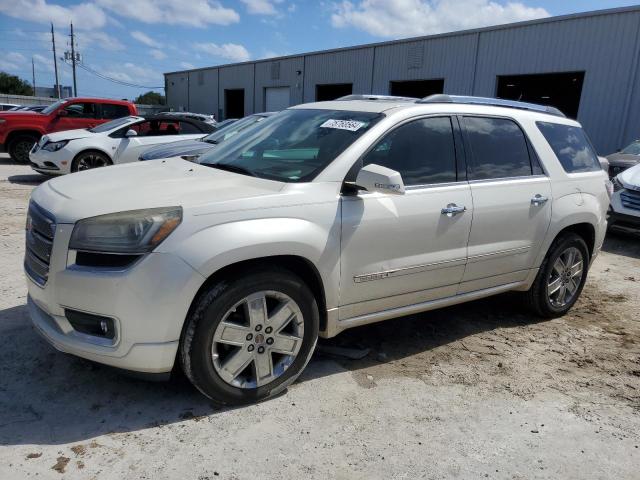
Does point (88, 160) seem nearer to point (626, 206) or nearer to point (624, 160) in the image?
point (626, 206)

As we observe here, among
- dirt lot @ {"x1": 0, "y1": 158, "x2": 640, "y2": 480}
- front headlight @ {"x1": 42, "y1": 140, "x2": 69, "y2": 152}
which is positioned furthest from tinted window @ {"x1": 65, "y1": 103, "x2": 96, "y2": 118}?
dirt lot @ {"x1": 0, "y1": 158, "x2": 640, "y2": 480}

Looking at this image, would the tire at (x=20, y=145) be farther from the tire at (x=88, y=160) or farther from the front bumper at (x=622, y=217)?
the front bumper at (x=622, y=217)

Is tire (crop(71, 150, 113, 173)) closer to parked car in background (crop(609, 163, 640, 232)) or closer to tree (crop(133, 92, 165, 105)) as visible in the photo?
parked car in background (crop(609, 163, 640, 232))

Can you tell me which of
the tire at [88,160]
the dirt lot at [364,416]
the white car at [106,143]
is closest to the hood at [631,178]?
the dirt lot at [364,416]

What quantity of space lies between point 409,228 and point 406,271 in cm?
29

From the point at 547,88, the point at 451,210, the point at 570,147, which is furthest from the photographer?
the point at 547,88

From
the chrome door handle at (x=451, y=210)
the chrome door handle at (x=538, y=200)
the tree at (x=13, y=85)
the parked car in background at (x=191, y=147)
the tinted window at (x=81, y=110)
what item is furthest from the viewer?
the tree at (x=13, y=85)

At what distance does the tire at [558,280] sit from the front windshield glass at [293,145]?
2.10m

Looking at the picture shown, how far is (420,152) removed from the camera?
352 cm

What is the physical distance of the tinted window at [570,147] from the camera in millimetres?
4375

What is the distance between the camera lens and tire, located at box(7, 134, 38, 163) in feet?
43.6

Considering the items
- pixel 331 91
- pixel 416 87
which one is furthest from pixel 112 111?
pixel 331 91

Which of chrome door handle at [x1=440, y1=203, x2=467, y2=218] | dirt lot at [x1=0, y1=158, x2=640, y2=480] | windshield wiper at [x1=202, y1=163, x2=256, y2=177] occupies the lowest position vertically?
dirt lot at [x1=0, y1=158, x2=640, y2=480]

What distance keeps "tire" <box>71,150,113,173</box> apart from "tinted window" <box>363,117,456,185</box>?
27.4 ft
